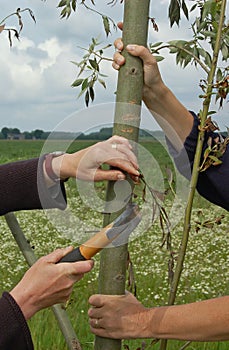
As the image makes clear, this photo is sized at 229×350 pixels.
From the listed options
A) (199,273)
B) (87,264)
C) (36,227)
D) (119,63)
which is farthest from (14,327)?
(36,227)

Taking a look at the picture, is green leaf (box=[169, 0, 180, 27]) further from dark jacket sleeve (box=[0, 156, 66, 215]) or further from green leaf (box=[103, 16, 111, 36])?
dark jacket sleeve (box=[0, 156, 66, 215])

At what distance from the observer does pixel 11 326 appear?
1541 mm

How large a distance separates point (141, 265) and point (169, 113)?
13.0 ft

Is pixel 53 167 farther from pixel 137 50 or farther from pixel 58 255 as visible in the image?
pixel 137 50

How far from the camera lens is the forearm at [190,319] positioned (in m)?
1.74

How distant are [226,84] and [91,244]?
61 centimetres

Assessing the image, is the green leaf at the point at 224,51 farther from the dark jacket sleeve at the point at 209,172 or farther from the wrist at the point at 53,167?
the wrist at the point at 53,167

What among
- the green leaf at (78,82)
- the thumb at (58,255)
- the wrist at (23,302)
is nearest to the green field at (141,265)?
the thumb at (58,255)

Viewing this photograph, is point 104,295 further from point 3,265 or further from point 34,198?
point 3,265

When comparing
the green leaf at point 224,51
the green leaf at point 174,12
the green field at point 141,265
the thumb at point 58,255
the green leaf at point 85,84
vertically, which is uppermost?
Result: the green leaf at point 174,12

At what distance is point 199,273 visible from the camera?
5641mm

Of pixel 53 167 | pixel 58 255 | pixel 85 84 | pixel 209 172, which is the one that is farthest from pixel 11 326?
pixel 209 172

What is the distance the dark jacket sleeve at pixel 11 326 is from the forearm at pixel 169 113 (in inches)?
29.3

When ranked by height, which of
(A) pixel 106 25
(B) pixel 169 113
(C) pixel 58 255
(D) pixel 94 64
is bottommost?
(C) pixel 58 255
